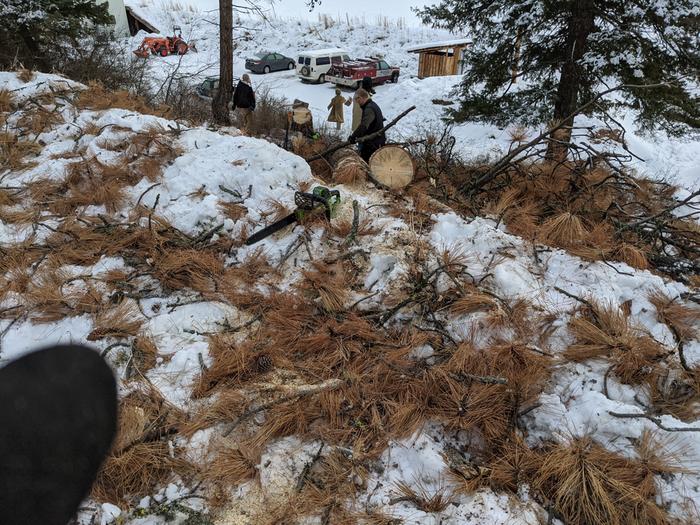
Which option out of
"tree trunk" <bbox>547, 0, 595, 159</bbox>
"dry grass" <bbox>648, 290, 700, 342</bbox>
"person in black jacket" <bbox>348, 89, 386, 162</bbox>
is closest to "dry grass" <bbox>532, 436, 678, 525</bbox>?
"dry grass" <bbox>648, 290, 700, 342</bbox>

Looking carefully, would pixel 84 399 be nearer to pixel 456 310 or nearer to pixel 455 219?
pixel 456 310

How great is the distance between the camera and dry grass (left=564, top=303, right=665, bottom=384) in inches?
106

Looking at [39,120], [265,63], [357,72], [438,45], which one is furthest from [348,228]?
[265,63]

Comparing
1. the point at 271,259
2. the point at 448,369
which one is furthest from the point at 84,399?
the point at 448,369

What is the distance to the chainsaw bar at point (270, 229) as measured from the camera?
416cm

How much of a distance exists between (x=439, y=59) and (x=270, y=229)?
60.6 feet

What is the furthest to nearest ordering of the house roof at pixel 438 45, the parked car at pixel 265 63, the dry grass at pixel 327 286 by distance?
the parked car at pixel 265 63 < the house roof at pixel 438 45 < the dry grass at pixel 327 286

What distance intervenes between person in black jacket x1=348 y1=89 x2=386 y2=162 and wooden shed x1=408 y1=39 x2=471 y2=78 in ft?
50.3

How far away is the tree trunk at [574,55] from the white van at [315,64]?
1306 cm

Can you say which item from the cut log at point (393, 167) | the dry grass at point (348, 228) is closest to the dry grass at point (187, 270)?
the dry grass at point (348, 228)

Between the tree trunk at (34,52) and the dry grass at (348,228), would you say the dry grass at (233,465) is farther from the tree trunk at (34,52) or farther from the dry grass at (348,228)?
the tree trunk at (34,52)

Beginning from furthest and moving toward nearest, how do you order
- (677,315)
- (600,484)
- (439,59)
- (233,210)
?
(439,59), (233,210), (677,315), (600,484)

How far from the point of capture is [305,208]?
4.29 meters

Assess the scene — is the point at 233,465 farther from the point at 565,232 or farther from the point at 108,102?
the point at 108,102
